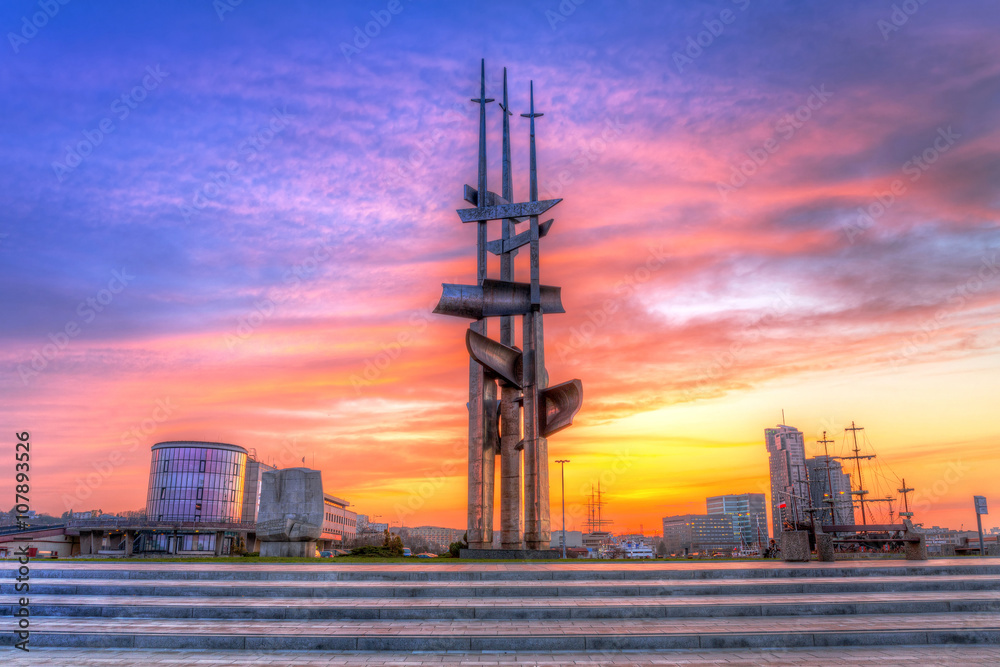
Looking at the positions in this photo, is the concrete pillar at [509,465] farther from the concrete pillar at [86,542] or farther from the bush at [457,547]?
the concrete pillar at [86,542]

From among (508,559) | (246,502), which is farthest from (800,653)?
(246,502)

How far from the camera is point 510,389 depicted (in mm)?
27469

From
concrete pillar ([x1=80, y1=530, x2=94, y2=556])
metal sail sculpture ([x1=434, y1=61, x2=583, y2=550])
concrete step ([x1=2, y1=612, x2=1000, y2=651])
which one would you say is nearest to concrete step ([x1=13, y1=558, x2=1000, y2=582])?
concrete step ([x1=2, y1=612, x2=1000, y2=651])

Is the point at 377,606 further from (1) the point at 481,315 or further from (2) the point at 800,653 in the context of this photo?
(1) the point at 481,315

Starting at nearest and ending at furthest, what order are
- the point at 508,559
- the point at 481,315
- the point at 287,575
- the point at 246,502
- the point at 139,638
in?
the point at 139,638 → the point at 287,575 → the point at 508,559 → the point at 481,315 → the point at 246,502

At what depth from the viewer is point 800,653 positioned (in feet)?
30.2

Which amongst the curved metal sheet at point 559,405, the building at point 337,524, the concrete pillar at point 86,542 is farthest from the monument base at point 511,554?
the building at point 337,524

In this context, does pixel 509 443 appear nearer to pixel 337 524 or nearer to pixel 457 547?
pixel 457 547

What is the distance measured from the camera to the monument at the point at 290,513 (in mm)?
26234

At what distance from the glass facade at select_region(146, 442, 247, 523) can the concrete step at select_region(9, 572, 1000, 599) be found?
9898 cm

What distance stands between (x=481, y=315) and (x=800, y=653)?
62.4ft

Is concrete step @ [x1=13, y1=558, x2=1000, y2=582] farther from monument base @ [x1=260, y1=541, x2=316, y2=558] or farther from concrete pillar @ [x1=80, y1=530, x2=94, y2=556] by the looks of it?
concrete pillar @ [x1=80, y1=530, x2=94, y2=556]

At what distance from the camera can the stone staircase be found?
9562 millimetres

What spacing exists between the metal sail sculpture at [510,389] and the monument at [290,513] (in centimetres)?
629
